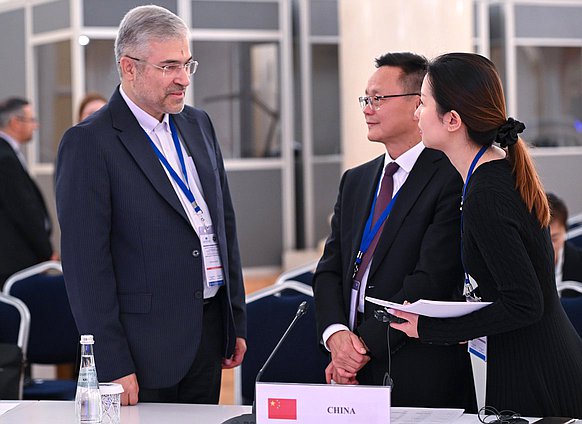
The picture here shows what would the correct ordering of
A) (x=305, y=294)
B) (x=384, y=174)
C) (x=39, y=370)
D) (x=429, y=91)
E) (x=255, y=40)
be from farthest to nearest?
(x=255, y=40) → (x=39, y=370) → (x=305, y=294) → (x=384, y=174) → (x=429, y=91)

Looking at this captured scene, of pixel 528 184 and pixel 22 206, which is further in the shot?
pixel 22 206

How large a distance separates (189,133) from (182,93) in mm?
215

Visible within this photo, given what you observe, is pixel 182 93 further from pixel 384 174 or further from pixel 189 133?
pixel 384 174

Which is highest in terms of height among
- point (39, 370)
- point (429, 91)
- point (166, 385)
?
point (429, 91)

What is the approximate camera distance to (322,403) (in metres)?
2.30

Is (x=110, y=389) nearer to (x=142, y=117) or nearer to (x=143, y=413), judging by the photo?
(x=143, y=413)

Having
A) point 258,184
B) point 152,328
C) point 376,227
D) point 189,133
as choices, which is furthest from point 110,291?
point 258,184

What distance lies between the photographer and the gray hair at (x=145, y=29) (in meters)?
2.86

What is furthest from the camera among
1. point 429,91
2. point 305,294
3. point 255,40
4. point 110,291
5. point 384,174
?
point 255,40

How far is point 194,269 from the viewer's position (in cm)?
290

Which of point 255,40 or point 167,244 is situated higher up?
point 255,40

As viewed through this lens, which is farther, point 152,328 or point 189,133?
point 189,133

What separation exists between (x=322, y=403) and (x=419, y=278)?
64 centimetres

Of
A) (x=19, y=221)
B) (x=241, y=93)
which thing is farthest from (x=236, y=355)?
(x=241, y=93)
